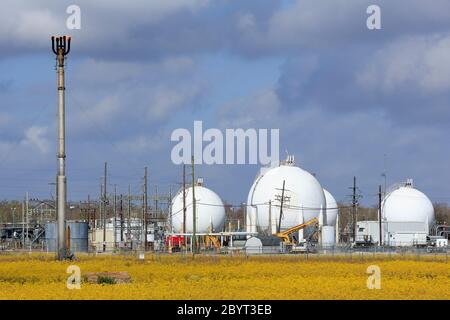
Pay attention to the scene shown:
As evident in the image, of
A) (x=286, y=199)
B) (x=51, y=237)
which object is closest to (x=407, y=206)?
(x=286, y=199)

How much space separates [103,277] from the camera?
132ft

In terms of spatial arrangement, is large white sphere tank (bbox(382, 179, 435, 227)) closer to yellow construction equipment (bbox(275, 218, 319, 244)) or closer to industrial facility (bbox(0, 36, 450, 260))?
industrial facility (bbox(0, 36, 450, 260))

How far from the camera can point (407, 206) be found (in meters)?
121

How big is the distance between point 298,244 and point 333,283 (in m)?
56.4

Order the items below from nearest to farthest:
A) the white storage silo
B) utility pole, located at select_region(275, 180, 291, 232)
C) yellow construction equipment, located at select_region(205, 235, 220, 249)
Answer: utility pole, located at select_region(275, 180, 291, 232) < the white storage silo < yellow construction equipment, located at select_region(205, 235, 220, 249)

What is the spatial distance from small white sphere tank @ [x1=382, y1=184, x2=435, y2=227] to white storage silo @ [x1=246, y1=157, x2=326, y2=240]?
20835 millimetres

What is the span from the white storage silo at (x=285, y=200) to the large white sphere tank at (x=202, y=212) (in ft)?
38.7

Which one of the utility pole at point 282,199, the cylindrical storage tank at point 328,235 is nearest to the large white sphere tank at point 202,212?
the utility pole at point 282,199

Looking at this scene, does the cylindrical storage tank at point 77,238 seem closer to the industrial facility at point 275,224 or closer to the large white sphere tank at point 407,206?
the industrial facility at point 275,224

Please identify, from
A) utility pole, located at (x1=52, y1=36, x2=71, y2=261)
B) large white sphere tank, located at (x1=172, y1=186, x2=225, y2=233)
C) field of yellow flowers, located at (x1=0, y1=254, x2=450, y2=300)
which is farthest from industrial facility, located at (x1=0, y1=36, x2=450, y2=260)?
field of yellow flowers, located at (x1=0, y1=254, x2=450, y2=300)

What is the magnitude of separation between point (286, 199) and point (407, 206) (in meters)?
27.4

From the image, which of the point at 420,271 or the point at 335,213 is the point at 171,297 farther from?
the point at 335,213

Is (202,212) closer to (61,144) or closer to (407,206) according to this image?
(407,206)

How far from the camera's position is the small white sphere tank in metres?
121
